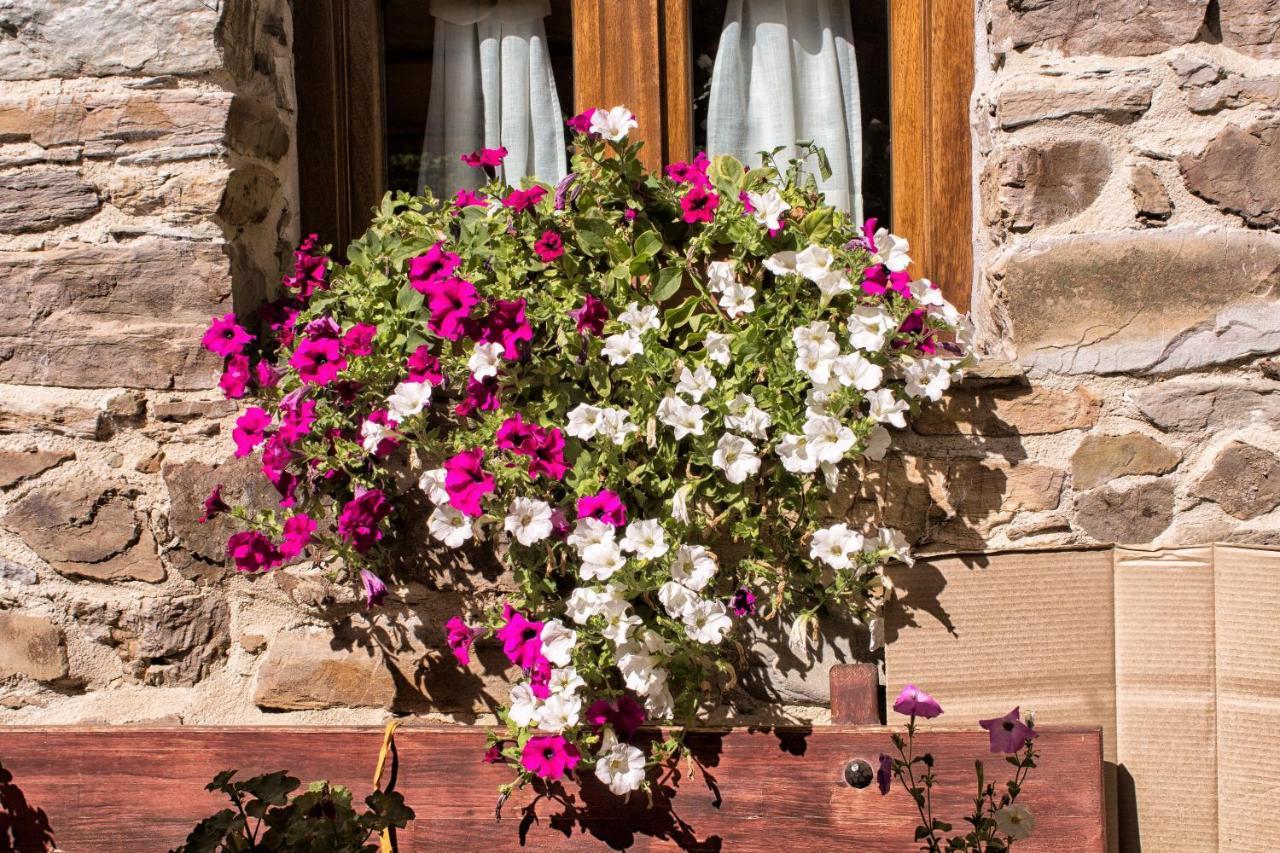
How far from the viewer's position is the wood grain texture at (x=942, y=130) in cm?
230

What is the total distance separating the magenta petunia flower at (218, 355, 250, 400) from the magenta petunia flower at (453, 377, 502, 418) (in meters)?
0.39

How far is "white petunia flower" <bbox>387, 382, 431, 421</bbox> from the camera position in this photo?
1.92m

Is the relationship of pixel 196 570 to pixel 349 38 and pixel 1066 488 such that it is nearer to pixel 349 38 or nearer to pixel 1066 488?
pixel 349 38

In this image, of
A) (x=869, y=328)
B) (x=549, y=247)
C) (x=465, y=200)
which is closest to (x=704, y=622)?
(x=869, y=328)

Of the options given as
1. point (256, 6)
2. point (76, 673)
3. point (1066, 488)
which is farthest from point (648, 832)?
point (256, 6)

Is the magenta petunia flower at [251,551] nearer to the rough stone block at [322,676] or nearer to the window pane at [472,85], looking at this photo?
the rough stone block at [322,676]

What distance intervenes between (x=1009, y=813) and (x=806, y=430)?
62cm

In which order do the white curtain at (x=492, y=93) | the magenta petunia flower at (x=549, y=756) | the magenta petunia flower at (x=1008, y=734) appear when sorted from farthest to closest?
the white curtain at (x=492, y=93), the magenta petunia flower at (x=549, y=756), the magenta petunia flower at (x=1008, y=734)

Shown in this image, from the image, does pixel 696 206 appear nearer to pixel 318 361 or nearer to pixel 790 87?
pixel 790 87

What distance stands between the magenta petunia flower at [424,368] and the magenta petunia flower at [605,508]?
0.33 meters

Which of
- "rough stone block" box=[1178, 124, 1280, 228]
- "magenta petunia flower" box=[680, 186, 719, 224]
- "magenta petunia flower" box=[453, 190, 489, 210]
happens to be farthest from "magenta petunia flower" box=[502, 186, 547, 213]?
"rough stone block" box=[1178, 124, 1280, 228]

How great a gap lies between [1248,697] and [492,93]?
5.80ft

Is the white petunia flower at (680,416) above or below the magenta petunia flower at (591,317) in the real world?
below

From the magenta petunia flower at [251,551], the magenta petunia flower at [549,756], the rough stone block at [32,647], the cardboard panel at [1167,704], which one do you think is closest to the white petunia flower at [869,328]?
the cardboard panel at [1167,704]
